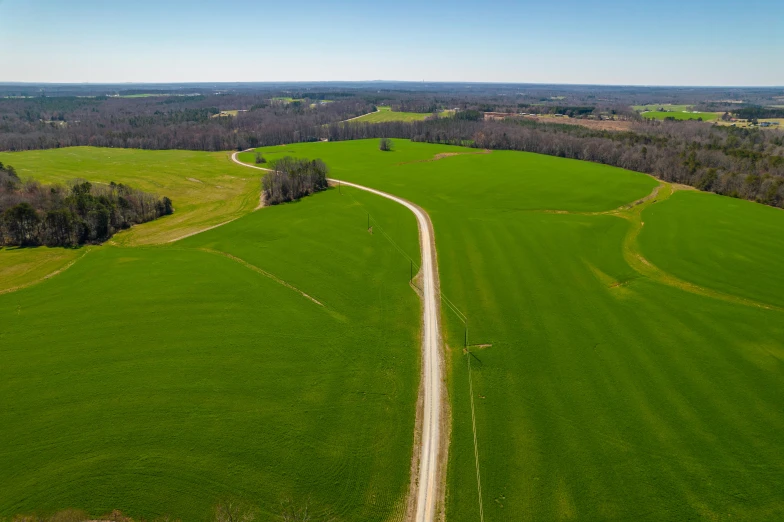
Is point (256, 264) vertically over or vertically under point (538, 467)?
over

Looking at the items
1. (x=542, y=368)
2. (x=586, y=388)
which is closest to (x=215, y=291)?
(x=542, y=368)

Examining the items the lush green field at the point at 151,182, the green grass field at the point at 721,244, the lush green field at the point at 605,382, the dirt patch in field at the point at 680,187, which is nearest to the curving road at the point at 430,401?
the lush green field at the point at 605,382

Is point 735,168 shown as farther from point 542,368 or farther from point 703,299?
point 542,368

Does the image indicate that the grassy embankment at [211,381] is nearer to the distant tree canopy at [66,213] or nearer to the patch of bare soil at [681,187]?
the distant tree canopy at [66,213]

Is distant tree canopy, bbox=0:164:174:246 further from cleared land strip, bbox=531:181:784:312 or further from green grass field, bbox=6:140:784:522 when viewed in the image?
cleared land strip, bbox=531:181:784:312

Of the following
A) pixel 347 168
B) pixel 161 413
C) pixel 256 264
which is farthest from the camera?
pixel 347 168

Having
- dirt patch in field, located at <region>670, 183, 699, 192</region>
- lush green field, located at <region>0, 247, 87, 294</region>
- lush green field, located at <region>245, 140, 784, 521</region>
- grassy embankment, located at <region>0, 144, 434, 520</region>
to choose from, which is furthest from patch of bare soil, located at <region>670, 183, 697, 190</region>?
lush green field, located at <region>0, 247, 87, 294</region>
